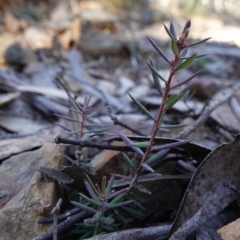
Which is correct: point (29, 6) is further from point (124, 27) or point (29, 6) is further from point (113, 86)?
point (113, 86)

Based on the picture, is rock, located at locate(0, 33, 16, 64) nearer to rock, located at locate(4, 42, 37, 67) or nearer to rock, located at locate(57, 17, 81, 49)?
rock, located at locate(4, 42, 37, 67)

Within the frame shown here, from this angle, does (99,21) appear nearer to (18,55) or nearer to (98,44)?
(98,44)

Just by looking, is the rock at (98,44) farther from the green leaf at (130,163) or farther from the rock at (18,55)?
the green leaf at (130,163)

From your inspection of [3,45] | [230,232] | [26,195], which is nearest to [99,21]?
[3,45]

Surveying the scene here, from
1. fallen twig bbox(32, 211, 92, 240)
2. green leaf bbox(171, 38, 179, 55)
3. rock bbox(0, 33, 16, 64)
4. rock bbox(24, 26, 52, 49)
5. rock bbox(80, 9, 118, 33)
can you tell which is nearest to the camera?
green leaf bbox(171, 38, 179, 55)

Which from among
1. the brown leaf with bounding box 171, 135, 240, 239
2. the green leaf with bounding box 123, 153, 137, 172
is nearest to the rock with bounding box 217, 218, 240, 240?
the brown leaf with bounding box 171, 135, 240, 239
